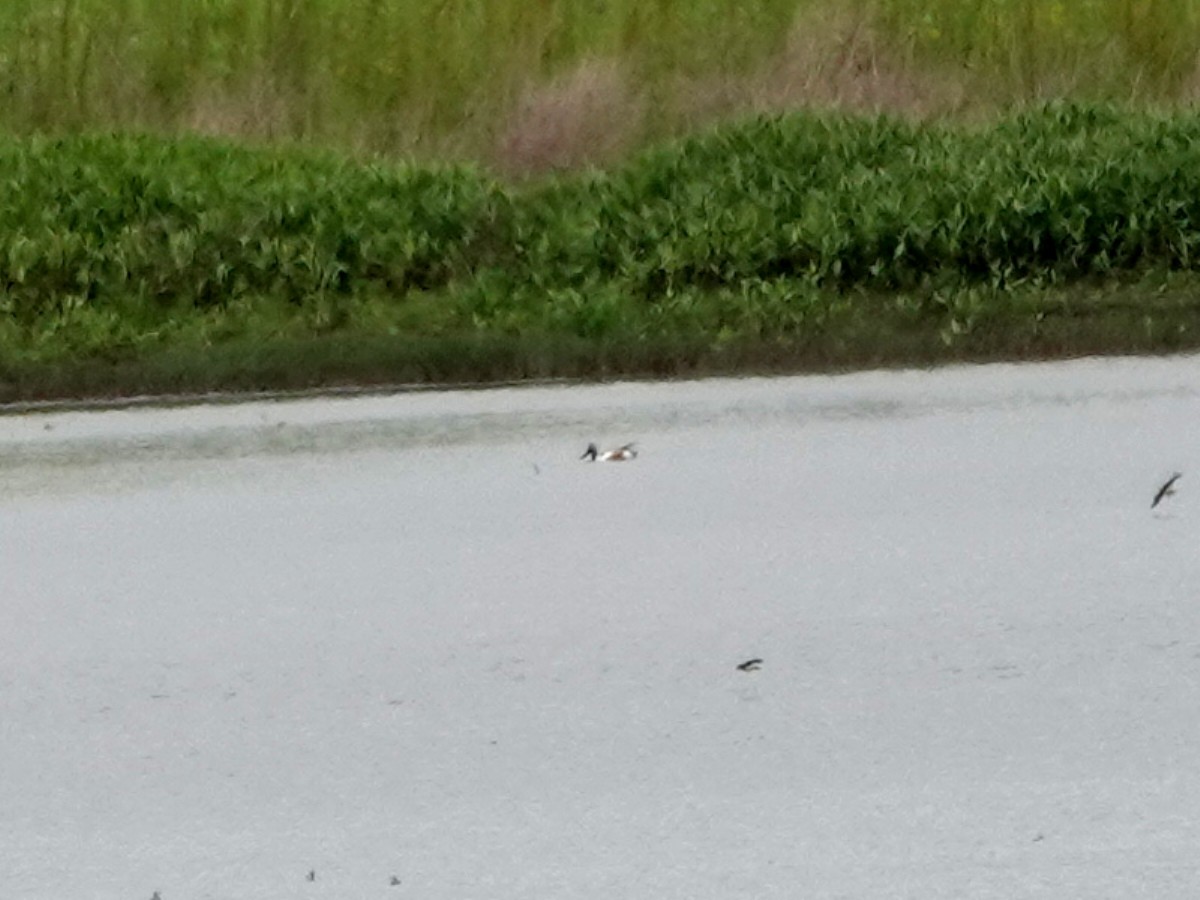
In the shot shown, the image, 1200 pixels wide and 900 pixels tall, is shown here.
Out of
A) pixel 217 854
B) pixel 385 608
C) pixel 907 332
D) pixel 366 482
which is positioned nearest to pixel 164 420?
pixel 366 482

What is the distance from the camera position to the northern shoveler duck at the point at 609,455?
261 inches

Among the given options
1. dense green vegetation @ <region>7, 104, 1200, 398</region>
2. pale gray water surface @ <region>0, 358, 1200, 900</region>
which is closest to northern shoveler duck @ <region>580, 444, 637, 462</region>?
pale gray water surface @ <region>0, 358, 1200, 900</region>

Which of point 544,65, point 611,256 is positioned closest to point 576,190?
point 611,256

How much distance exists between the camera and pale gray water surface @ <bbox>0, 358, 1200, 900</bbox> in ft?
13.5

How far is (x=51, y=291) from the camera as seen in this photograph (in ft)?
29.0

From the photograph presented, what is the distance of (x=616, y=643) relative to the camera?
517 centimetres

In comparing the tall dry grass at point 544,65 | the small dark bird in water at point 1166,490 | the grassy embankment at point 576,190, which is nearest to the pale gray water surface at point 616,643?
the small dark bird in water at point 1166,490

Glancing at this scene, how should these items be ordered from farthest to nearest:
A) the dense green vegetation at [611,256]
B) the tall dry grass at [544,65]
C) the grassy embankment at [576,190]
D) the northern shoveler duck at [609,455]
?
the tall dry grass at [544,65] < the grassy embankment at [576,190] < the dense green vegetation at [611,256] < the northern shoveler duck at [609,455]

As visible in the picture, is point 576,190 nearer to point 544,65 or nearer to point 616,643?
point 544,65

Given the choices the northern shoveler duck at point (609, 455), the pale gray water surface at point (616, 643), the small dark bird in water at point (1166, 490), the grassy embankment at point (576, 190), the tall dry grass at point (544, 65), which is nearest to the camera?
the pale gray water surface at point (616, 643)

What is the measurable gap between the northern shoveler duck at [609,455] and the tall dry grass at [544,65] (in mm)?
3977

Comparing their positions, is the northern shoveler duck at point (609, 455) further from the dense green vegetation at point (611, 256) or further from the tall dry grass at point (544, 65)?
the tall dry grass at point (544, 65)

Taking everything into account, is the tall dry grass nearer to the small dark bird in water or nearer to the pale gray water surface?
the pale gray water surface

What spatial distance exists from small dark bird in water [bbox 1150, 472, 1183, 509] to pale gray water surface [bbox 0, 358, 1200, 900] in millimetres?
37
